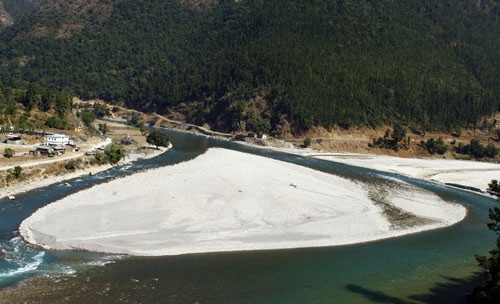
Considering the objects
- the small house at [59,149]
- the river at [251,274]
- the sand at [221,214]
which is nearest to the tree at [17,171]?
the sand at [221,214]

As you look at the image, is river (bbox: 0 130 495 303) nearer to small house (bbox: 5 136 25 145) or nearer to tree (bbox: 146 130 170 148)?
small house (bbox: 5 136 25 145)

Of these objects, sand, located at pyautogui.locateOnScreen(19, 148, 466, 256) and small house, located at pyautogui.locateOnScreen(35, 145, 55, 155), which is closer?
sand, located at pyautogui.locateOnScreen(19, 148, 466, 256)

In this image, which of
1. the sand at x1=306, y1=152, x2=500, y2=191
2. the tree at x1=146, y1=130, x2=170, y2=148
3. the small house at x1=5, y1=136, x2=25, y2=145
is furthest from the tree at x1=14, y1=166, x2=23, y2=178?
the sand at x1=306, y1=152, x2=500, y2=191

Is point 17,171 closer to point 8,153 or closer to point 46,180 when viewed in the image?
point 46,180

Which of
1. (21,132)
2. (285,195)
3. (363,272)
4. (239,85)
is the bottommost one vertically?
(363,272)

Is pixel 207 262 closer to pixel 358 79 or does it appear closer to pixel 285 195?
pixel 285 195

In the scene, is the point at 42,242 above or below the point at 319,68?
below

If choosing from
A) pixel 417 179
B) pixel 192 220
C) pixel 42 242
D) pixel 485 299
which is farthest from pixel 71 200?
pixel 417 179

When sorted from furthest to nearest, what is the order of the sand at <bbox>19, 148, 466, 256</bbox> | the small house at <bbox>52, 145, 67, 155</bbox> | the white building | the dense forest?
the dense forest < the white building < the small house at <bbox>52, 145, 67, 155</bbox> < the sand at <bbox>19, 148, 466, 256</bbox>
